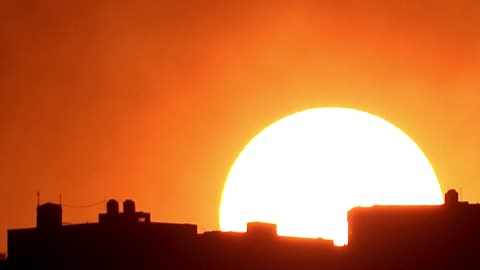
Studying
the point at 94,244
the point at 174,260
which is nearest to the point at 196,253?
the point at 174,260

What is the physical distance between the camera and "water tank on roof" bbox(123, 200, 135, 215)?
69.6 metres

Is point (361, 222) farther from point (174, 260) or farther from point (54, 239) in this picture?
A: point (54, 239)

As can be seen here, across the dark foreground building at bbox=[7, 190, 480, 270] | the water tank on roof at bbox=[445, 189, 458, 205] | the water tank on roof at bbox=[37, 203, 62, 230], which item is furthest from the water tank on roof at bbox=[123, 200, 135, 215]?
the water tank on roof at bbox=[445, 189, 458, 205]

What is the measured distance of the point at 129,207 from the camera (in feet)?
229

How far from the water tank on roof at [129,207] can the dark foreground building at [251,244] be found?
50mm

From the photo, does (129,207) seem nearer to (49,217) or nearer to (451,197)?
(49,217)

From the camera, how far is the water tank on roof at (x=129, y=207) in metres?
69.6

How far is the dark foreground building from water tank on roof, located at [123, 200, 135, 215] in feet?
0.16

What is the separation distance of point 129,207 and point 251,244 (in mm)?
7681

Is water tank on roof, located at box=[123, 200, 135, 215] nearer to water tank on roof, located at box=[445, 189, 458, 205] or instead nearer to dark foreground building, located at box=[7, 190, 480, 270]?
dark foreground building, located at box=[7, 190, 480, 270]

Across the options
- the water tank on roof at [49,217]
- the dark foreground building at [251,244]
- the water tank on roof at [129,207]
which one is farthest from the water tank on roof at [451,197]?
the water tank on roof at [49,217]

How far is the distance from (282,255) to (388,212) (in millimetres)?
6673

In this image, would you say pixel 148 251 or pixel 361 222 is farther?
pixel 148 251

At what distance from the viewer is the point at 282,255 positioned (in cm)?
6606
